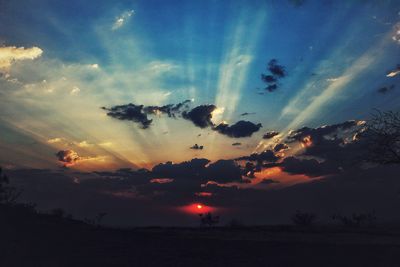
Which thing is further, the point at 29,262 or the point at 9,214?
the point at 9,214

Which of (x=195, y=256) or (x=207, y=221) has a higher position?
(x=207, y=221)

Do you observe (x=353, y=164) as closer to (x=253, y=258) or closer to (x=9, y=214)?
(x=253, y=258)

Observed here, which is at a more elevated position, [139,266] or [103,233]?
[103,233]

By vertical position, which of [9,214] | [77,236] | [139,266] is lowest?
[139,266]

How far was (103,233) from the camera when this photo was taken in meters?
28.7

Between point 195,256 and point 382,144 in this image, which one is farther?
point 382,144

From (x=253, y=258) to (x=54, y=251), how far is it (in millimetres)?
10015

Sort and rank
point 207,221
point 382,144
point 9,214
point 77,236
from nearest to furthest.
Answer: point 77,236
point 9,214
point 382,144
point 207,221

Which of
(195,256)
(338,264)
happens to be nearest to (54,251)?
(195,256)

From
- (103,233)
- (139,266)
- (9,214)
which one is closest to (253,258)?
(139,266)

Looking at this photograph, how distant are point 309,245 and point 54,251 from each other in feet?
54.8

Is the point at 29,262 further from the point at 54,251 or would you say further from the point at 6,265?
the point at 54,251

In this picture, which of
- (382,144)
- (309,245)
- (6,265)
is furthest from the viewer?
(382,144)

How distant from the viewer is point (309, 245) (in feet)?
96.3
